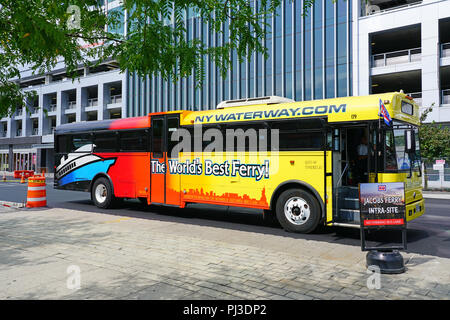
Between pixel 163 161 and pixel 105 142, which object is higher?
pixel 105 142

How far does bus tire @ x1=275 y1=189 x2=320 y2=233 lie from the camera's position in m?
8.30

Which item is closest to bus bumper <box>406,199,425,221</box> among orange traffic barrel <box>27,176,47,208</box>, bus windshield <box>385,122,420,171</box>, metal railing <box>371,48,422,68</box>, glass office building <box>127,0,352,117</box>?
bus windshield <box>385,122,420,171</box>

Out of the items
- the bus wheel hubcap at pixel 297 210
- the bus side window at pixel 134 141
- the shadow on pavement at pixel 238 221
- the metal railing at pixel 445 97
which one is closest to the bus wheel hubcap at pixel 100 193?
the shadow on pavement at pixel 238 221

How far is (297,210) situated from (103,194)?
7.77 metres

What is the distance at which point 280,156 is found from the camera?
8844mm

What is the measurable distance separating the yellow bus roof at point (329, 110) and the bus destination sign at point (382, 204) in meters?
2.13

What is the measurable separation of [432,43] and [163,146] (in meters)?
24.1

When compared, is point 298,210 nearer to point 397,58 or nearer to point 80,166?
point 80,166

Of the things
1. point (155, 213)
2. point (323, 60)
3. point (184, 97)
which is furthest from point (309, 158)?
point (184, 97)

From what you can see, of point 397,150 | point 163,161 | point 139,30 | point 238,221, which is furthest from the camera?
point 163,161

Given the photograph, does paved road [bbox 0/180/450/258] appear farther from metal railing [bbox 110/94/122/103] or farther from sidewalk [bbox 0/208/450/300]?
metal railing [bbox 110/94/122/103]

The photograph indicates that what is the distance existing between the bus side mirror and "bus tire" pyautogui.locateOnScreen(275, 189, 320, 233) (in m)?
2.31

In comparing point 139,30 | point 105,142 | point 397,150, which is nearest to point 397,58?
point 397,150
